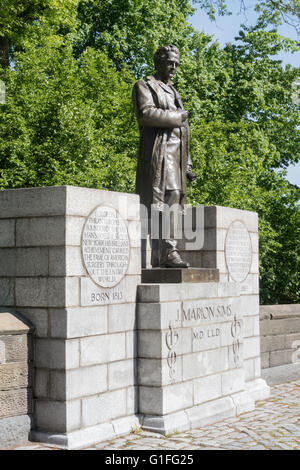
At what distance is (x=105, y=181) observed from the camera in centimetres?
1652

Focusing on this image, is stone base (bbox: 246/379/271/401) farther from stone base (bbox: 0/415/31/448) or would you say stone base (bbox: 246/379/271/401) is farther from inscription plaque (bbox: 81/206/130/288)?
stone base (bbox: 0/415/31/448)

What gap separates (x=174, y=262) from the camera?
7.96m

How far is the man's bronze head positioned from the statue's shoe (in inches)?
86.3

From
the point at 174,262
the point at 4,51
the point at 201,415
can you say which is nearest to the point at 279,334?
the point at 174,262

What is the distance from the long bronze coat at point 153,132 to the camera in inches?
322

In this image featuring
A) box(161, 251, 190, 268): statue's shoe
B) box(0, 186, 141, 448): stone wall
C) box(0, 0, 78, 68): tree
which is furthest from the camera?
box(0, 0, 78, 68): tree

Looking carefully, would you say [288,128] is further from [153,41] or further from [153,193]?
[153,193]

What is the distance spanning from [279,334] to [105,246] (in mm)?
4765

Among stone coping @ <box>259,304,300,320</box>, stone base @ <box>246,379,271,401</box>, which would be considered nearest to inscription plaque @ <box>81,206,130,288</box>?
stone base @ <box>246,379,271,401</box>

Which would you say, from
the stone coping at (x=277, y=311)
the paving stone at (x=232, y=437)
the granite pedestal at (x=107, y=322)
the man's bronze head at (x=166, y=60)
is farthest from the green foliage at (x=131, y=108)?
the paving stone at (x=232, y=437)

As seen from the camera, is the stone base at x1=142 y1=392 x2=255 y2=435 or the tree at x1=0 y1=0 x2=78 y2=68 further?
the tree at x1=0 y1=0 x2=78 y2=68

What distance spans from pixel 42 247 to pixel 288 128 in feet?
67.2

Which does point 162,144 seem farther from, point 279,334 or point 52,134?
point 52,134

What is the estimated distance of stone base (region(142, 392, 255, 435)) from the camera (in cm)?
698
